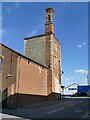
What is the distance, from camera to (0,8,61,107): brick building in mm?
26812

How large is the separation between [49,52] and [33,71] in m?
9.40

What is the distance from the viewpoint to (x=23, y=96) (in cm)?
2817

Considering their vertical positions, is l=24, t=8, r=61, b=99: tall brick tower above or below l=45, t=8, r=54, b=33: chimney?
below

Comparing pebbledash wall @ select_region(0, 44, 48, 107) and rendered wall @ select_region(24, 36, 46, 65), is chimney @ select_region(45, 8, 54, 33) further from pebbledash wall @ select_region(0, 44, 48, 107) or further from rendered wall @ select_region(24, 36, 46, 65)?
pebbledash wall @ select_region(0, 44, 48, 107)

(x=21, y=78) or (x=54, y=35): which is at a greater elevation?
(x=54, y=35)

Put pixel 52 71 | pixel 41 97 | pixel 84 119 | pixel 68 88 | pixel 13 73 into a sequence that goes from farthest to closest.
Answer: pixel 68 88 → pixel 52 71 → pixel 41 97 → pixel 13 73 → pixel 84 119

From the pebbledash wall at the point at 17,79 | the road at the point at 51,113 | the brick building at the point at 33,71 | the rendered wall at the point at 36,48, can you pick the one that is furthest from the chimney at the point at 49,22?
the road at the point at 51,113

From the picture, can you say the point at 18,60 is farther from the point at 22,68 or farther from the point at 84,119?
the point at 84,119

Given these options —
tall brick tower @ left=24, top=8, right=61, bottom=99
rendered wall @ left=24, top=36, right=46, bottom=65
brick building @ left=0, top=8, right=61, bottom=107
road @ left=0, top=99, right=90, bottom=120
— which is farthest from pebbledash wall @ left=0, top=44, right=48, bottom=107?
rendered wall @ left=24, top=36, right=46, bottom=65

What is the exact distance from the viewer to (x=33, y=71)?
1278 inches

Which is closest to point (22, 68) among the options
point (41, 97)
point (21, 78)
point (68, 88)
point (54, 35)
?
point (21, 78)

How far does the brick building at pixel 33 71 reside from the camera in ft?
88.0

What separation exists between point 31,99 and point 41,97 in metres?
5.44

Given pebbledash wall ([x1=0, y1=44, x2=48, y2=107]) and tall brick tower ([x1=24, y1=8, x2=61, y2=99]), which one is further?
tall brick tower ([x1=24, y1=8, x2=61, y2=99])
